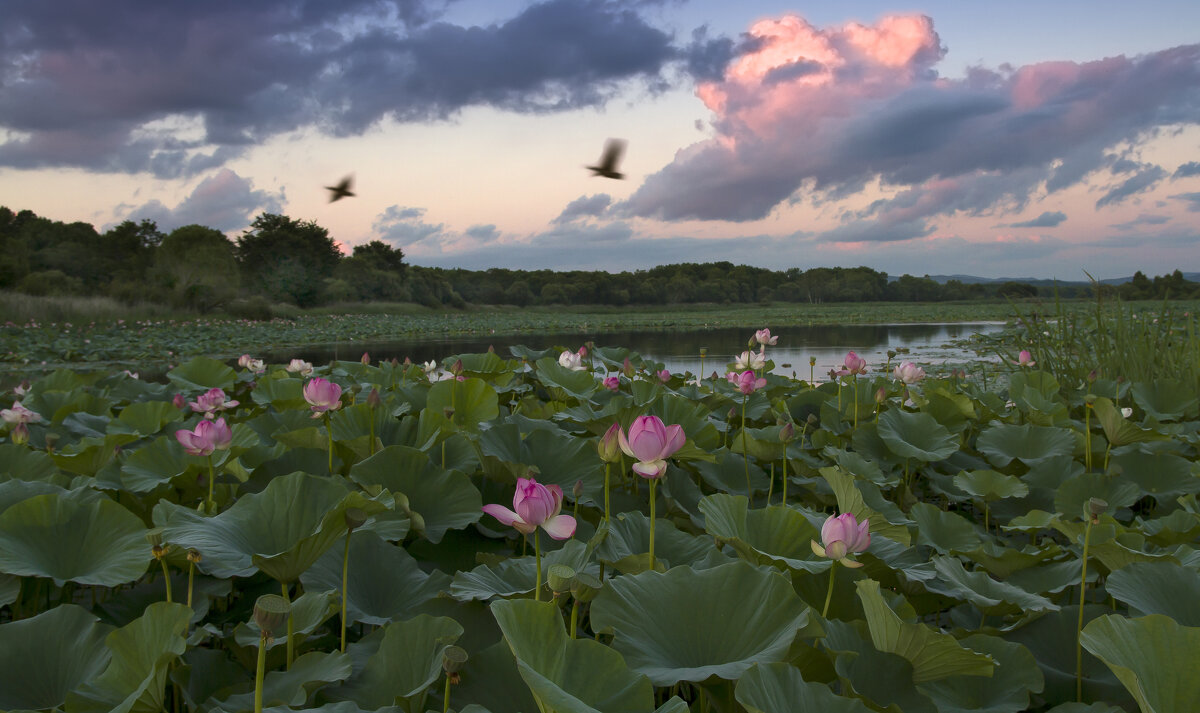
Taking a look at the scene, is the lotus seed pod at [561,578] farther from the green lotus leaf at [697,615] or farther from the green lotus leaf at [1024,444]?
the green lotus leaf at [1024,444]

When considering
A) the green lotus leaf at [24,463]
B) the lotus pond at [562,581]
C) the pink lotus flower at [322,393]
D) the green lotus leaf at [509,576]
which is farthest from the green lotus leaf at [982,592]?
the green lotus leaf at [24,463]

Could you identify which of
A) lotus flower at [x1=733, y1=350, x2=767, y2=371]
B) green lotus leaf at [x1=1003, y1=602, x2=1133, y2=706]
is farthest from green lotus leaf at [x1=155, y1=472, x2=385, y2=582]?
lotus flower at [x1=733, y1=350, x2=767, y2=371]

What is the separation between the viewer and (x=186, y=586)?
0.97 metres

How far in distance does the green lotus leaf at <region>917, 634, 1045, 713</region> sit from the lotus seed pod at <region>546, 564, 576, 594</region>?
41 centimetres

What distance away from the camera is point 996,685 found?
0.75m

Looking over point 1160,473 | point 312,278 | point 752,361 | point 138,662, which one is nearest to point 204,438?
point 138,662

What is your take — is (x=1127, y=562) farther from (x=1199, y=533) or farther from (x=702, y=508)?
(x=702, y=508)

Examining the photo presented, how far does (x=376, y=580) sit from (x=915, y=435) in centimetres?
137

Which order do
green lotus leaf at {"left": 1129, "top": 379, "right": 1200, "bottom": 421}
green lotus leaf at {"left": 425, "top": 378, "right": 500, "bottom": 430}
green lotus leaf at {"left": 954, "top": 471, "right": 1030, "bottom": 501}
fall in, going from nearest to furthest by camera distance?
1. green lotus leaf at {"left": 954, "top": 471, "right": 1030, "bottom": 501}
2. green lotus leaf at {"left": 425, "top": 378, "right": 500, "bottom": 430}
3. green lotus leaf at {"left": 1129, "top": 379, "right": 1200, "bottom": 421}

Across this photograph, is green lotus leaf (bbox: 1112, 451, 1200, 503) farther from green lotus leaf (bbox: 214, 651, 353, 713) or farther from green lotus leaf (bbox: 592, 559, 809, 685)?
green lotus leaf (bbox: 214, 651, 353, 713)

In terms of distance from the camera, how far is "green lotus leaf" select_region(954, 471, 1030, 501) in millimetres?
1423

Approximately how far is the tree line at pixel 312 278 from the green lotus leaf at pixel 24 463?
16039 mm

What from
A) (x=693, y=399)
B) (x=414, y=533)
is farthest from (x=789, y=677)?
(x=693, y=399)

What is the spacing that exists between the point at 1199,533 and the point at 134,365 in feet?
26.4
